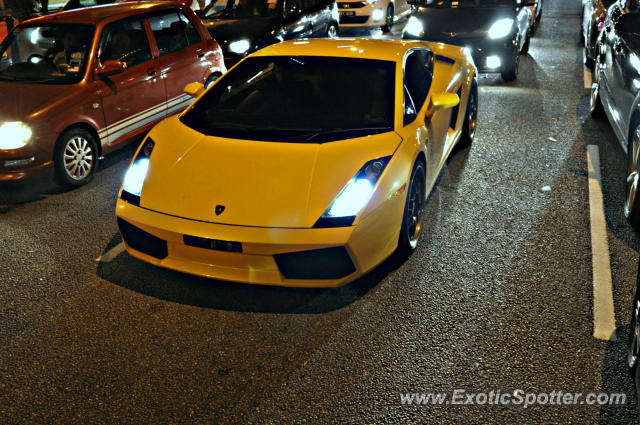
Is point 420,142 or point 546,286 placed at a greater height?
point 420,142

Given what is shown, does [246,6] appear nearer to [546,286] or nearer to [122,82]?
[122,82]

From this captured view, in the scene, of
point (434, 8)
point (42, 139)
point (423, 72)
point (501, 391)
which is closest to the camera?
point (501, 391)

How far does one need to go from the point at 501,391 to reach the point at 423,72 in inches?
121

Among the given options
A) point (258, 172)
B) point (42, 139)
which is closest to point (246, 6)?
point (42, 139)

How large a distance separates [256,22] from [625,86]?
664 centimetres

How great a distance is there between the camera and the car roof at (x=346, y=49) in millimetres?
5167

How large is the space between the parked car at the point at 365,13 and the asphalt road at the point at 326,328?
1083cm

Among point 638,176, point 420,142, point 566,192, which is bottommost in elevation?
point 566,192

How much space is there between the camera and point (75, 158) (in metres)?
6.29

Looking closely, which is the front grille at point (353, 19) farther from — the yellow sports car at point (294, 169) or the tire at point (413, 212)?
the tire at point (413, 212)

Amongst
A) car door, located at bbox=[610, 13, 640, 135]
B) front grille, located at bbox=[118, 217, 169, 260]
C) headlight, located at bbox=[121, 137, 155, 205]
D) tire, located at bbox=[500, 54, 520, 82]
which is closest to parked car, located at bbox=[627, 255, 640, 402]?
front grille, located at bbox=[118, 217, 169, 260]

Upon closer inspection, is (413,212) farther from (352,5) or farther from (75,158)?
(352,5)

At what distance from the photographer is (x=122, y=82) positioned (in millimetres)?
6777

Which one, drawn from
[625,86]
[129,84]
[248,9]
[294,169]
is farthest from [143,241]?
[248,9]
